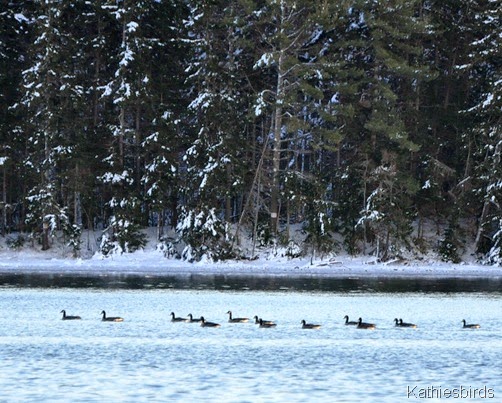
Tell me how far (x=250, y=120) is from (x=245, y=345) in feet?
109

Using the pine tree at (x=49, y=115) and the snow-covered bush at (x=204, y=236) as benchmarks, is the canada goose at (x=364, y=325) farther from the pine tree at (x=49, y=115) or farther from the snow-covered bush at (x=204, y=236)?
the pine tree at (x=49, y=115)

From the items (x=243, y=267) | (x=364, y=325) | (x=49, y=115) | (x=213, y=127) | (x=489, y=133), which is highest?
(x=49, y=115)

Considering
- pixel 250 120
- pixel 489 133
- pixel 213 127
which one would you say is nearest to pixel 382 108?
pixel 489 133

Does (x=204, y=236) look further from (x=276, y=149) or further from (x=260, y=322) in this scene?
(x=260, y=322)

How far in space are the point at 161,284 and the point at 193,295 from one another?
5.52m

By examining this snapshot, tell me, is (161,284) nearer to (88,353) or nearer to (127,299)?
(127,299)

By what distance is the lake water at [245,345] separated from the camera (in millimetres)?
20344

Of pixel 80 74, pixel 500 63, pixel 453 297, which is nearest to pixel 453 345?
pixel 453 297

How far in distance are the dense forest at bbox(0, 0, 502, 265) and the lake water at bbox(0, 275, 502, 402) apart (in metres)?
13.2

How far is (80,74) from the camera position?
6506cm

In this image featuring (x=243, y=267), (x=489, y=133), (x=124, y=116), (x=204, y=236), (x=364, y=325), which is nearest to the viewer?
(x=364, y=325)

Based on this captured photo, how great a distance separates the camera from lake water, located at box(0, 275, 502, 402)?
2034cm

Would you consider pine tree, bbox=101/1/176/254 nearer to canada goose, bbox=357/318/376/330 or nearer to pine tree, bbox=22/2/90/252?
pine tree, bbox=22/2/90/252

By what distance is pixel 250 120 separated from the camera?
59.3 metres
